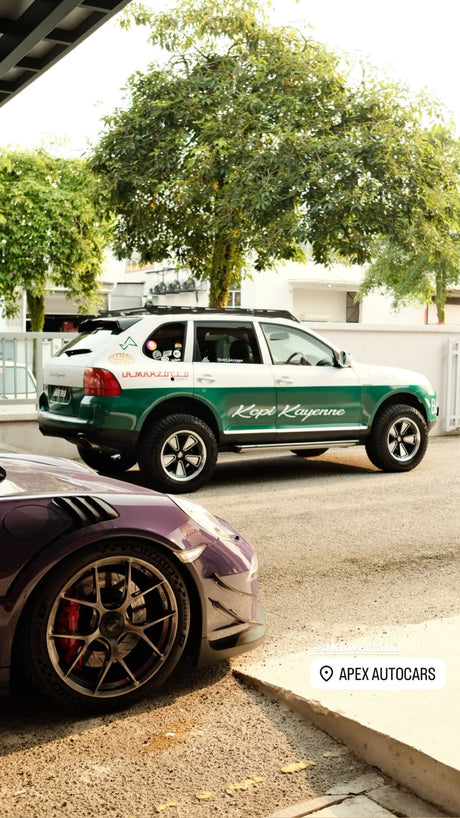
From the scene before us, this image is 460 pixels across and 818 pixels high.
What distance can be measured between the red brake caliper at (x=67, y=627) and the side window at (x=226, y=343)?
6.20 metres

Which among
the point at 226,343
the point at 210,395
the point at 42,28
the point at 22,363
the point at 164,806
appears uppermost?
the point at 42,28

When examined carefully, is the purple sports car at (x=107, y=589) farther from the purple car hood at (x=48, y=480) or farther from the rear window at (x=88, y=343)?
the rear window at (x=88, y=343)

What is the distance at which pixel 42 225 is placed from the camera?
97.5 ft

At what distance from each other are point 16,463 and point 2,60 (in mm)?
6793

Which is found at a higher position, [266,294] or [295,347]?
[266,294]

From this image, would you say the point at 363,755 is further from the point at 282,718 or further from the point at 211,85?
the point at 211,85

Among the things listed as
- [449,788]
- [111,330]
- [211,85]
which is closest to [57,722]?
[449,788]

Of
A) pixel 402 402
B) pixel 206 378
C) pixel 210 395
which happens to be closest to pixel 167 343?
pixel 206 378

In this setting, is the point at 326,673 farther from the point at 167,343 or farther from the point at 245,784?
the point at 167,343

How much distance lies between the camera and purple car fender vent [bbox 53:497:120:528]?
355 cm

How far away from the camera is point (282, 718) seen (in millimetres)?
3605

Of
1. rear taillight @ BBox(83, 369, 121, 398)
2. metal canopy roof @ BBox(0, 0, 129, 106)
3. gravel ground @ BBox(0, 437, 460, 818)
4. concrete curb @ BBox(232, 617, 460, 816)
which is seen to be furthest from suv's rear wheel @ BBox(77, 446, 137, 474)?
concrete curb @ BBox(232, 617, 460, 816)

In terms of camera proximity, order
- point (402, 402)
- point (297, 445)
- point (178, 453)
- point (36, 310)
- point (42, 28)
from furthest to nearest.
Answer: point (36, 310) → point (402, 402) → point (297, 445) → point (178, 453) → point (42, 28)

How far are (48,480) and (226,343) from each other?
6.09m
